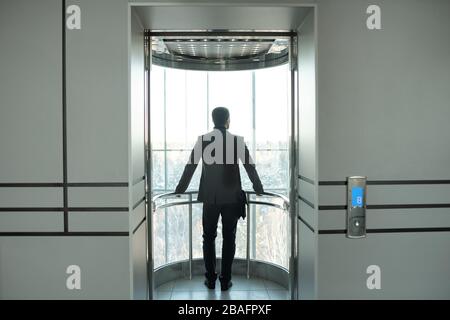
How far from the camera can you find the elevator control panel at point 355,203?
3.21 m

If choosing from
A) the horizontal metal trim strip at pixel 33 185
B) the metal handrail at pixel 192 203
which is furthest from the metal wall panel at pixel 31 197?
the metal handrail at pixel 192 203

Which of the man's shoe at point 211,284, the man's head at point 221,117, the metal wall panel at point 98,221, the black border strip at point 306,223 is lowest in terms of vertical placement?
the man's shoe at point 211,284

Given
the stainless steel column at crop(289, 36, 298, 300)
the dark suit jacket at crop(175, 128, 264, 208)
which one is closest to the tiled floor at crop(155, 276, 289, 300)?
the stainless steel column at crop(289, 36, 298, 300)

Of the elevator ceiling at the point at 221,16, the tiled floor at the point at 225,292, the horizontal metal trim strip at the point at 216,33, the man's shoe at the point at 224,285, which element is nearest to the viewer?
the elevator ceiling at the point at 221,16

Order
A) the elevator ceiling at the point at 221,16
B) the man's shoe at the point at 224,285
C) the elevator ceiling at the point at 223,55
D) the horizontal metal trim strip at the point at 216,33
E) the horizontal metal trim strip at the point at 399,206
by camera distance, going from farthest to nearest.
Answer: the man's shoe at the point at 224,285, the elevator ceiling at the point at 223,55, the horizontal metal trim strip at the point at 216,33, the horizontal metal trim strip at the point at 399,206, the elevator ceiling at the point at 221,16

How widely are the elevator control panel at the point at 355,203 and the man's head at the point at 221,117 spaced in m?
1.19

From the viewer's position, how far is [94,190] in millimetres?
3213

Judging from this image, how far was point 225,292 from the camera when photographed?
407 cm

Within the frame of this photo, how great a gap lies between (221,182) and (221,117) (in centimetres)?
57

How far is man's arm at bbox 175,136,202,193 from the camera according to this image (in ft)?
12.7

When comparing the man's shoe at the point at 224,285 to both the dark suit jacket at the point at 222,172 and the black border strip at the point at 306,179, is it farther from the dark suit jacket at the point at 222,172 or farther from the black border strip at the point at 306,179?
the black border strip at the point at 306,179

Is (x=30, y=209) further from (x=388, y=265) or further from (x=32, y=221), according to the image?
(x=388, y=265)
